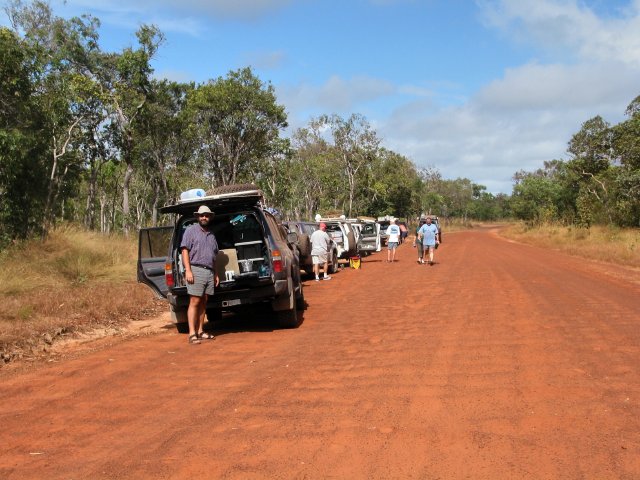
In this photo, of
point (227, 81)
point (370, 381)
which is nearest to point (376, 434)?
point (370, 381)

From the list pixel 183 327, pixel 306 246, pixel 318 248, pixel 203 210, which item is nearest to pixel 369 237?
pixel 306 246

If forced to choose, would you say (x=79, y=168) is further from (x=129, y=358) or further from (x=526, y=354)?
(x=526, y=354)

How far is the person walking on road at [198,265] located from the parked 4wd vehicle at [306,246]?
7.45 meters

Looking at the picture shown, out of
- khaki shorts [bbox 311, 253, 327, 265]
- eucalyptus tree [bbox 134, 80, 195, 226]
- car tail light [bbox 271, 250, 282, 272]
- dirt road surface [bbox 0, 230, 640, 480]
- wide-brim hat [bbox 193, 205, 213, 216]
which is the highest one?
eucalyptus tree [bbox 134, 80, 195, 226]

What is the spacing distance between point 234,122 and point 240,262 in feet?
81.9

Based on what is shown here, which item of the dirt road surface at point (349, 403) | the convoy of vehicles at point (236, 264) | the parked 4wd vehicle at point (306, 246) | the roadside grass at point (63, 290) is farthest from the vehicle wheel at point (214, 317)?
the parked 4wd vehicle at point (306, 246)

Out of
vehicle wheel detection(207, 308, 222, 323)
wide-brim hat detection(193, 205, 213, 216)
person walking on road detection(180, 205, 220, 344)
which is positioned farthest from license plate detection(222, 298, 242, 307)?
vehicle wheel detection(207, 308, 222, 323)

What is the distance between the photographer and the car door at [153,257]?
34.7 ft

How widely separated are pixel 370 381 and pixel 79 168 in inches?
1192

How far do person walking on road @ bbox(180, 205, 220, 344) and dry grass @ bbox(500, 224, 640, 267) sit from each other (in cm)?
1731

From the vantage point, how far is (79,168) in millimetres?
32219

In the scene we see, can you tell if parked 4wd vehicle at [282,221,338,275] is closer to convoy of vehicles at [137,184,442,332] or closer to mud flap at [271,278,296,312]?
convoy of vehicles at [137,184,442,332]

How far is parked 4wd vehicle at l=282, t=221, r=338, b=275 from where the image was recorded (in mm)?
17031

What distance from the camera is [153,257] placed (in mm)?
11500
